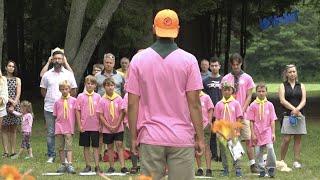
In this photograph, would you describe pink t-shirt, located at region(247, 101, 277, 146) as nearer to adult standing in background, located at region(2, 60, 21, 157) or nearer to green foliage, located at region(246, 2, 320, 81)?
adult standing in background, located at region(2, 60, 21, 157)

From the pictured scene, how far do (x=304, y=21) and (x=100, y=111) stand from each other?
73.7 m

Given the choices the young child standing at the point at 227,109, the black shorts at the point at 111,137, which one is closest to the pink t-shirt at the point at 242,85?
the young child standing at the point at 227,109

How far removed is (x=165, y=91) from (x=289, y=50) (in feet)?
257

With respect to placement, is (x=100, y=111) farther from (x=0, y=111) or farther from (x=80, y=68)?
(x=80, y=68)

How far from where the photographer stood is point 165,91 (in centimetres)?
540

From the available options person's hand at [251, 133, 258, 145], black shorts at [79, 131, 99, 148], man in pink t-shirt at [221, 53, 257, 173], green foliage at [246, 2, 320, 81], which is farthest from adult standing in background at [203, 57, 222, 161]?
green foliage at [246, 2, 320, 81]

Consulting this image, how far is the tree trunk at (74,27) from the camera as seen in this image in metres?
16.9

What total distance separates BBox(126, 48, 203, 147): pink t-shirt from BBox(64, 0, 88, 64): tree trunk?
11.6 meters

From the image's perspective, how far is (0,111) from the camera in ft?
40.2

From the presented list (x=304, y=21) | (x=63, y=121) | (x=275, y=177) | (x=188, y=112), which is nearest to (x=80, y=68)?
(x=63, y=121)

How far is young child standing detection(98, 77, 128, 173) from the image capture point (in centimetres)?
1048

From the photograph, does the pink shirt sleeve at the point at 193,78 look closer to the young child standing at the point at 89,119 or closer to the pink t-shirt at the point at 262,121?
the pink t-shirt at the point at 262,121

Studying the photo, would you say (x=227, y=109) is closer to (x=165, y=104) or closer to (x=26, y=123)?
(x=26, y=123)

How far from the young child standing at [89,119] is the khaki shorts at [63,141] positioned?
0.31m
